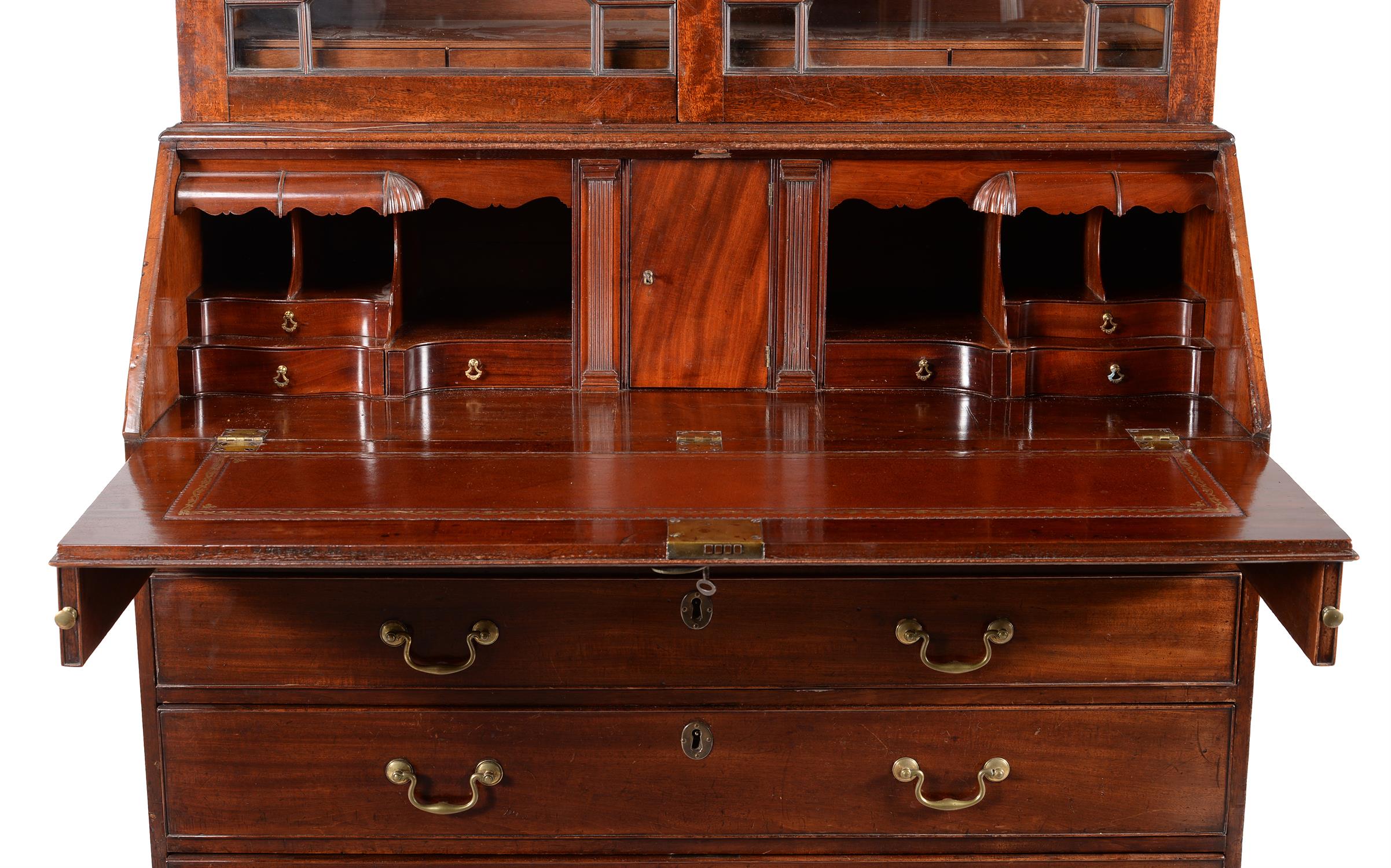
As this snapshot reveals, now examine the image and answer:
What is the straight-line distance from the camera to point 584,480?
318 cm

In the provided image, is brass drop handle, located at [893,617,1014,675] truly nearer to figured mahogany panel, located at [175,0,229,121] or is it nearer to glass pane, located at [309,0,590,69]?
glass pane, located at [309,0,590,69]

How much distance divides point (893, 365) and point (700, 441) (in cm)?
55

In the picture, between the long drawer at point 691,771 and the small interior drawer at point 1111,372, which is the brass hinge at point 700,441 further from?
the small interior drawer at point 1111,372

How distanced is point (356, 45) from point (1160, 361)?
1746 mm

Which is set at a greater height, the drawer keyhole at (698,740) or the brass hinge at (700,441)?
the brass hinge at (700,441)

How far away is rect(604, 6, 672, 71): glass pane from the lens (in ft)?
11.8

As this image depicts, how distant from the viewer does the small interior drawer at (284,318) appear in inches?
145

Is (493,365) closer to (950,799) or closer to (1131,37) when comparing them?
(950,799)

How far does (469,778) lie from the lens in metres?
3.28

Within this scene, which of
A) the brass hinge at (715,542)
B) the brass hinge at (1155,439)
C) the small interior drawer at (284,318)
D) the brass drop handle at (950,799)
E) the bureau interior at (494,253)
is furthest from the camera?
the bureau interior at (494,253)

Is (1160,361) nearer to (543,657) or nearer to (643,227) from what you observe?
(643,227)

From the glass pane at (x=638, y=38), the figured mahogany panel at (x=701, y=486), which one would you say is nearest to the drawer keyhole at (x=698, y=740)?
the figured mahogany panel at (x=701, y=486)

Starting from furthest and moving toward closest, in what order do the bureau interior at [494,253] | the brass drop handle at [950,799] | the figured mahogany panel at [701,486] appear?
the bureau interior at [494,253], the brass drop handle at [950,799], the figured mahogany panel at [701,486]

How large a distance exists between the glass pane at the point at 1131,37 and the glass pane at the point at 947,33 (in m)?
0.04
